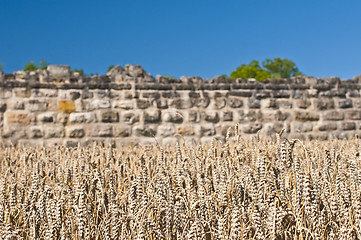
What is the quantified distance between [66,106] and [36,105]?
1.67ft

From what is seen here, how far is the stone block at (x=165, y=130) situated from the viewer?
7.16 meters

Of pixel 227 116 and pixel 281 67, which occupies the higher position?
pixel 281 67

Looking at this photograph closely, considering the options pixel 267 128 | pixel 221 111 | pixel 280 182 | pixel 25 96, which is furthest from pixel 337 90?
pixel 280 182

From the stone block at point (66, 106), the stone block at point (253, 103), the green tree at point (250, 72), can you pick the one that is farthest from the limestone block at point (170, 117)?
the green tree at point (250, 72)

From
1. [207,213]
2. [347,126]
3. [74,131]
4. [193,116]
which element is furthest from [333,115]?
[207,213]

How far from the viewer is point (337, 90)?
8.21m

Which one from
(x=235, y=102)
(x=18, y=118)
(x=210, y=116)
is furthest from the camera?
(x=235, y=102)

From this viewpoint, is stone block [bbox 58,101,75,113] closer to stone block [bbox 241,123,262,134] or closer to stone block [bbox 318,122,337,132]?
stone block [bbox 241,123,262,134]

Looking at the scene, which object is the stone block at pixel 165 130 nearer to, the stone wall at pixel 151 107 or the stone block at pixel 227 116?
the stone wall at pixel 151 107

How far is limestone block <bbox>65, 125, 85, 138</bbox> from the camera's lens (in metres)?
6.85

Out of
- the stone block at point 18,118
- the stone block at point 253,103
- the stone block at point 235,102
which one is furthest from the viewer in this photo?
the stone block at point 253,103

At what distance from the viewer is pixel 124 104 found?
7109 millimetres

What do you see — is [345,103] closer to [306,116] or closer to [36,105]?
[306,116]

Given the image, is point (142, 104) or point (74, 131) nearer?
point (74, 131)
